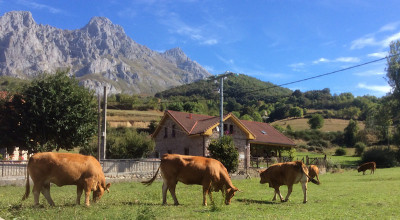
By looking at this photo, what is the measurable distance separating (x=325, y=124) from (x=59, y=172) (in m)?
110

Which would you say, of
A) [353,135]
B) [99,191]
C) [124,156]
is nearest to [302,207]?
[99,191]

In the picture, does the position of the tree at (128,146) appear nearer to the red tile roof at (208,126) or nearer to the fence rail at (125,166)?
the red tile roof at (208,126)

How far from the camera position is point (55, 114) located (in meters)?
28.9

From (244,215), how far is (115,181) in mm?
17478

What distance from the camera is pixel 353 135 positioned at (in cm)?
8962

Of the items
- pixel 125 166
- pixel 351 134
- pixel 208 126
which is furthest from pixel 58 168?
pixel 351 134

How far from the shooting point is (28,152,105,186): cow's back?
10891 millimetres

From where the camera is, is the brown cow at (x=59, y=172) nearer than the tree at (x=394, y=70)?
Yes

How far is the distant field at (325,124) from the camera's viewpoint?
105 metres

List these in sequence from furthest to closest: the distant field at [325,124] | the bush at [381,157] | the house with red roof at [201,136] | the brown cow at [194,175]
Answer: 1. the distant field at [325,124]
2. the bush at [381,157]
3. the house with red roof at [201,136]
4. the brown cow at [194,175]

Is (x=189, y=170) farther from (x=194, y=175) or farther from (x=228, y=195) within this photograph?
(x=228, y=195)

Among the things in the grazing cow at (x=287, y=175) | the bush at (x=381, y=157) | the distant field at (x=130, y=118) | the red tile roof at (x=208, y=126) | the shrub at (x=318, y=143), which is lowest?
the bush at (x=381, y=157)

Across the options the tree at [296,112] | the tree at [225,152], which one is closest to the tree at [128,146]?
the tree at [225,152]

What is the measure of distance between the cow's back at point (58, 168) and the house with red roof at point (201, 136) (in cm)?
2637
